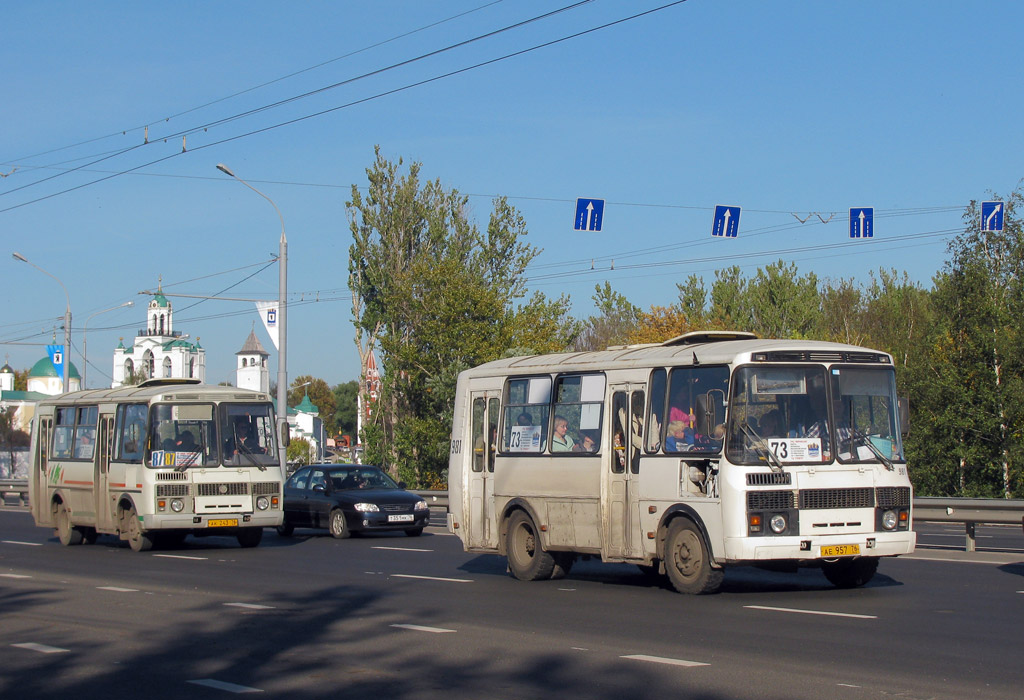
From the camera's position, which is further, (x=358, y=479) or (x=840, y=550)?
(x=358, y=479)

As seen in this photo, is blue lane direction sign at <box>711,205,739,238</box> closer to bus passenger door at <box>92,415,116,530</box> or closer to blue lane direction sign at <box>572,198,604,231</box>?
blue lane direction sign at <box>572,198,604,231</box>

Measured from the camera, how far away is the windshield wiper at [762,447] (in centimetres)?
1259

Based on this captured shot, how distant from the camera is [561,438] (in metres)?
15.2

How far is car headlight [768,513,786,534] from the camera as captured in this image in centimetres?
1242

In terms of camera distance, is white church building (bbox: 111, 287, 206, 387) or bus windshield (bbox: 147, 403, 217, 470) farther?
white church building (bbox: 111, 287, 206, 387)

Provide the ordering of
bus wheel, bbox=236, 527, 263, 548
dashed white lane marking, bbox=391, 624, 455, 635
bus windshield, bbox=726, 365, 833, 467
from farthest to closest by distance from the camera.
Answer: bus wheel, bbox=236, 527, 263, 548
bus windshield, bbox=726, 365, 833, 467
dashed white lane marking, bbox=391, 624, 455, 635

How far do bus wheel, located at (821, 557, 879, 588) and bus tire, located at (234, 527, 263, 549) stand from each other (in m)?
12.1

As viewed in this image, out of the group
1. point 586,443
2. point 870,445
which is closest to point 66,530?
point 586,443

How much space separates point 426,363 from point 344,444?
195 ft

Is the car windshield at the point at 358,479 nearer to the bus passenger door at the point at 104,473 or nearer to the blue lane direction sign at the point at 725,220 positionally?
the bus passenger door at the point at 104,473

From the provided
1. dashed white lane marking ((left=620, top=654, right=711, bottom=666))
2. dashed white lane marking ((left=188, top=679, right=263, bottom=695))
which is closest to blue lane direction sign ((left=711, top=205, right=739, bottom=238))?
dashed white lane marking ((left=620, top=654, right=711, bottom=666))

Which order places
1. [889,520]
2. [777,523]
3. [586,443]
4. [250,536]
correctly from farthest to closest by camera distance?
[250,536]
[586,443]
[889,520]
[777,523]

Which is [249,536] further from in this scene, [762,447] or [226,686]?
[226,686]

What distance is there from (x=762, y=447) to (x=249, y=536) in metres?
12.7
